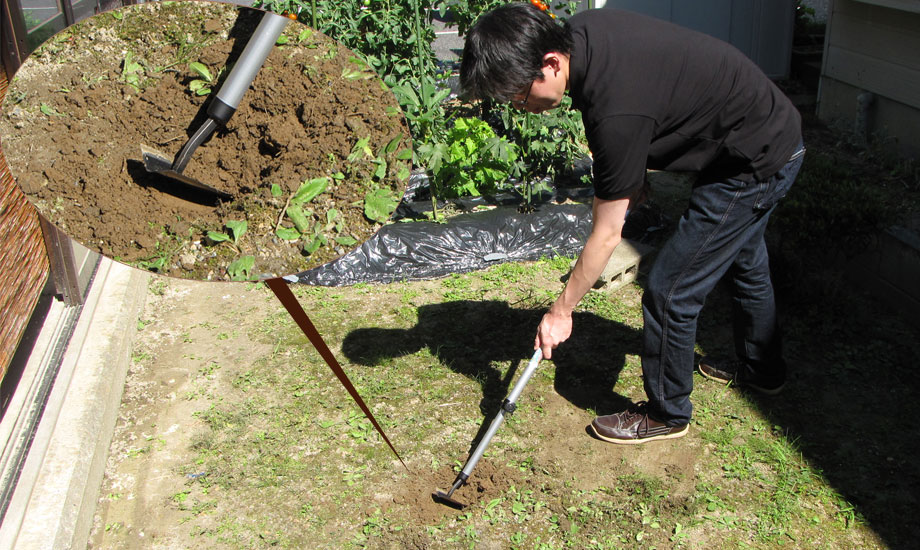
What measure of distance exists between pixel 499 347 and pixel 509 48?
1.93 meters

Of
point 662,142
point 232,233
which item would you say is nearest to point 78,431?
point 232,233

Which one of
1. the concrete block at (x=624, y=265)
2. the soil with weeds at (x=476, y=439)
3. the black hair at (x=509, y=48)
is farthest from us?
the concrete block at (x=624, y=265)

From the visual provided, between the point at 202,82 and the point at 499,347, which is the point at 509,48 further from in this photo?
the point at 499,347

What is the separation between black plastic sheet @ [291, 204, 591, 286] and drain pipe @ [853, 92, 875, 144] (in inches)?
92.2

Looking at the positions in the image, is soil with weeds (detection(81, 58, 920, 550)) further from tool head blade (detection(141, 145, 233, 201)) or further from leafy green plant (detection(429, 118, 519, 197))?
tool head blade (detection(141, 145, 233, 201))

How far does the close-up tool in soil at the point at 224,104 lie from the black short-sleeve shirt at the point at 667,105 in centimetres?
91

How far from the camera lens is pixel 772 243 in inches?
175

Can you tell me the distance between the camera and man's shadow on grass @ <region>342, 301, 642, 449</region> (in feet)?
11.6

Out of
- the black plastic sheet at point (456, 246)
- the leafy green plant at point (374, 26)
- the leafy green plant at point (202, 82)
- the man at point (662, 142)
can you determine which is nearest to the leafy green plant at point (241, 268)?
the leafy green plant at point (202, 82)

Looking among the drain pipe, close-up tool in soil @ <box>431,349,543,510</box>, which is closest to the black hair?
close-up tool in soil @ <box>431,349,543,510</box>

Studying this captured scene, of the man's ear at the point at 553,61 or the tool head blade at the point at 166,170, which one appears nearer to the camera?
the tool head blade at the point at 166,170

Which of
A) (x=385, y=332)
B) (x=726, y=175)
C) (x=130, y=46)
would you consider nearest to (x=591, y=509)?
(x=726, y=175)

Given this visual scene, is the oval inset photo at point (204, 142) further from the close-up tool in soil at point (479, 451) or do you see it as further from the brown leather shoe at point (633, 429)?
the brown leather shoe at point (633, 429)

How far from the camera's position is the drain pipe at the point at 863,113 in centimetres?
561
